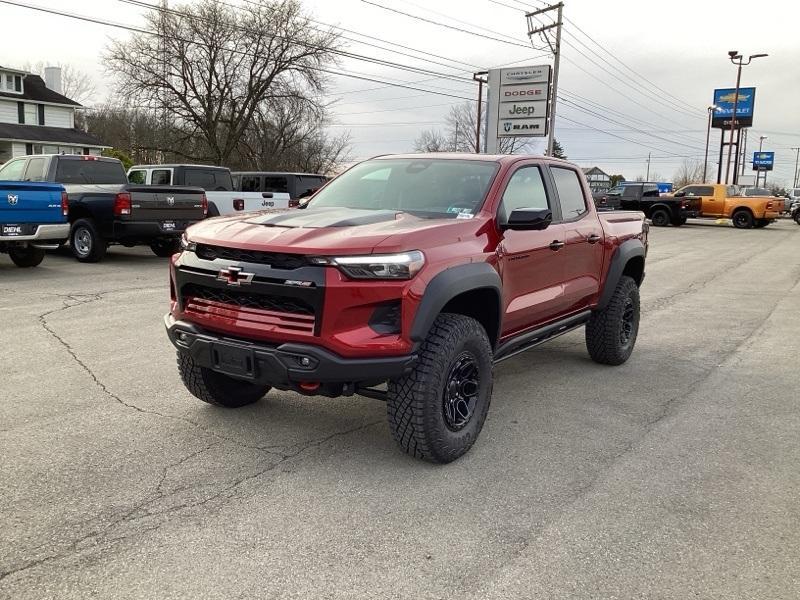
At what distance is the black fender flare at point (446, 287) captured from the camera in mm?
3559

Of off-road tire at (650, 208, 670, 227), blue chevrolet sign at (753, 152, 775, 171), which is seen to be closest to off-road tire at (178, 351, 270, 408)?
off-road tire at (650, 208, 670, 227)

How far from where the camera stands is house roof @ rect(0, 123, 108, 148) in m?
46.6

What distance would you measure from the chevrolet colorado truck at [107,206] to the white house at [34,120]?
1520 inches

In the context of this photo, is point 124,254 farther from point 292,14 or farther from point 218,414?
point 292,14

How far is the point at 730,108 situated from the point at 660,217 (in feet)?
155

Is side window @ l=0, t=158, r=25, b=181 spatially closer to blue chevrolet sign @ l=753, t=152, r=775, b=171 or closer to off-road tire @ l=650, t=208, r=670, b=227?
off-road tire @ l=650, t=208, r=670, b=227

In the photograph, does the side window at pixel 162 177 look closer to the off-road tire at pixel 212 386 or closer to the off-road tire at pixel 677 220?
the off-road tire at pixel 212 386

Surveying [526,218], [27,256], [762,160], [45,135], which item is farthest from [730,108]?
[526,218]

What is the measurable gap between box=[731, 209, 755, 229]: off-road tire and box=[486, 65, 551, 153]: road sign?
9.52 m

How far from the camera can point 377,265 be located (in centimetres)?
347

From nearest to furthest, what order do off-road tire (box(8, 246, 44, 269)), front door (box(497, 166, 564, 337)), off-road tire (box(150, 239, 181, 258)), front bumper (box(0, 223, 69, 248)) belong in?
1. front door (box(497, 166, 564, 337))
2. front bumper (box(0, 223, 69, 248))
3. off-road tire (box(8, 246, 44, 269))
4. off-road tire (box(150, 239, 181, 258))

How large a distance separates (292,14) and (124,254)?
24.1m

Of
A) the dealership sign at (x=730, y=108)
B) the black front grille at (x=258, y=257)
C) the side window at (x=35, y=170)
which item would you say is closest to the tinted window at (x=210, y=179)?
the side window at (x=35, y=170)

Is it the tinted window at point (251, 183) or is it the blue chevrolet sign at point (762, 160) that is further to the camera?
the blue chevrolet sign at point (762, 160)
